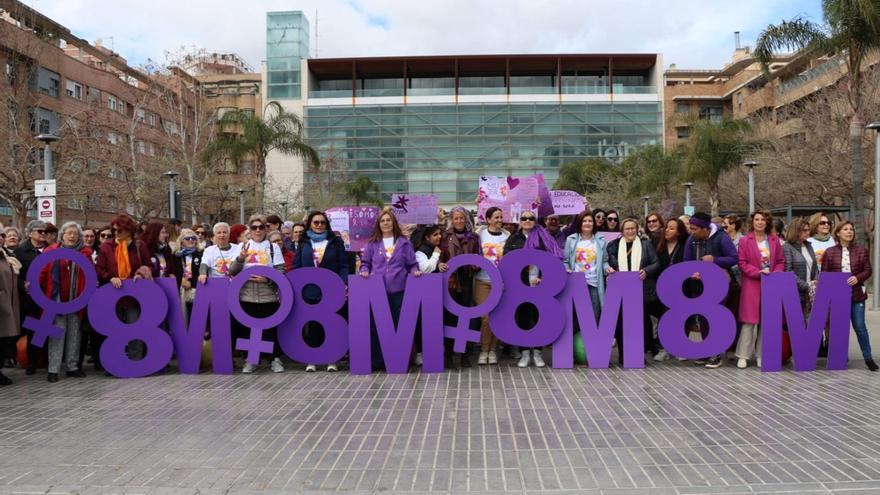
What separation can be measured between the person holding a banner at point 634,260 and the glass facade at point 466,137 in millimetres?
48739

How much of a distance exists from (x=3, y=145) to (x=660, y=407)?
775 inches

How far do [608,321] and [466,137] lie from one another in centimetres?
5078

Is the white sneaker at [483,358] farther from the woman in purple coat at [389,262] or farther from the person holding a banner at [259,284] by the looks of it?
the person holding a banner at [259,284]

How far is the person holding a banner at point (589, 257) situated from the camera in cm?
715

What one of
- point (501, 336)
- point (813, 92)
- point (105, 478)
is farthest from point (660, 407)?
point (813, 92)

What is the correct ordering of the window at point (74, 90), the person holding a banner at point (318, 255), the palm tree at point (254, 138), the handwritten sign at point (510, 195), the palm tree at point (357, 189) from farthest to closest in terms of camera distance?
the palm tree at point (357, 189) < the window at point (74, 90) < the palm tree at point (254, 138) < the handwritten sign at point (510, 195) < the person holding a banner at point (318, 255)

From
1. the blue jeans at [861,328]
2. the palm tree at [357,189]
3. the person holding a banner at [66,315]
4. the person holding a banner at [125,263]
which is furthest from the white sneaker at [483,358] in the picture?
the palm tree at [357,189]

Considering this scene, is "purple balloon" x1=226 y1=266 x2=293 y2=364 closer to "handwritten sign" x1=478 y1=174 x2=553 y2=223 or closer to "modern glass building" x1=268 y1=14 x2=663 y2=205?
"handwritten sign" x1=478 y1=174 x2=553 y2=223

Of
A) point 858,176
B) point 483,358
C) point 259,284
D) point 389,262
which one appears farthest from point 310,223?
point 858,176

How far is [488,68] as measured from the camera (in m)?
58.1

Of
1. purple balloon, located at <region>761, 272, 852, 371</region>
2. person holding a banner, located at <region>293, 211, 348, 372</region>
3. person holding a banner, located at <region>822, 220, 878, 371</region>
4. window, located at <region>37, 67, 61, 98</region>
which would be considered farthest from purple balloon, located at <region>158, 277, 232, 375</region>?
window, located at <region>37, 67, 61, 98</region>

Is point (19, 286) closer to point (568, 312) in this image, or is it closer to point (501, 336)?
point (501, 336)

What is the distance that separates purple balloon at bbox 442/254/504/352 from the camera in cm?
681

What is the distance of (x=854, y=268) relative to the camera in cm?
688
